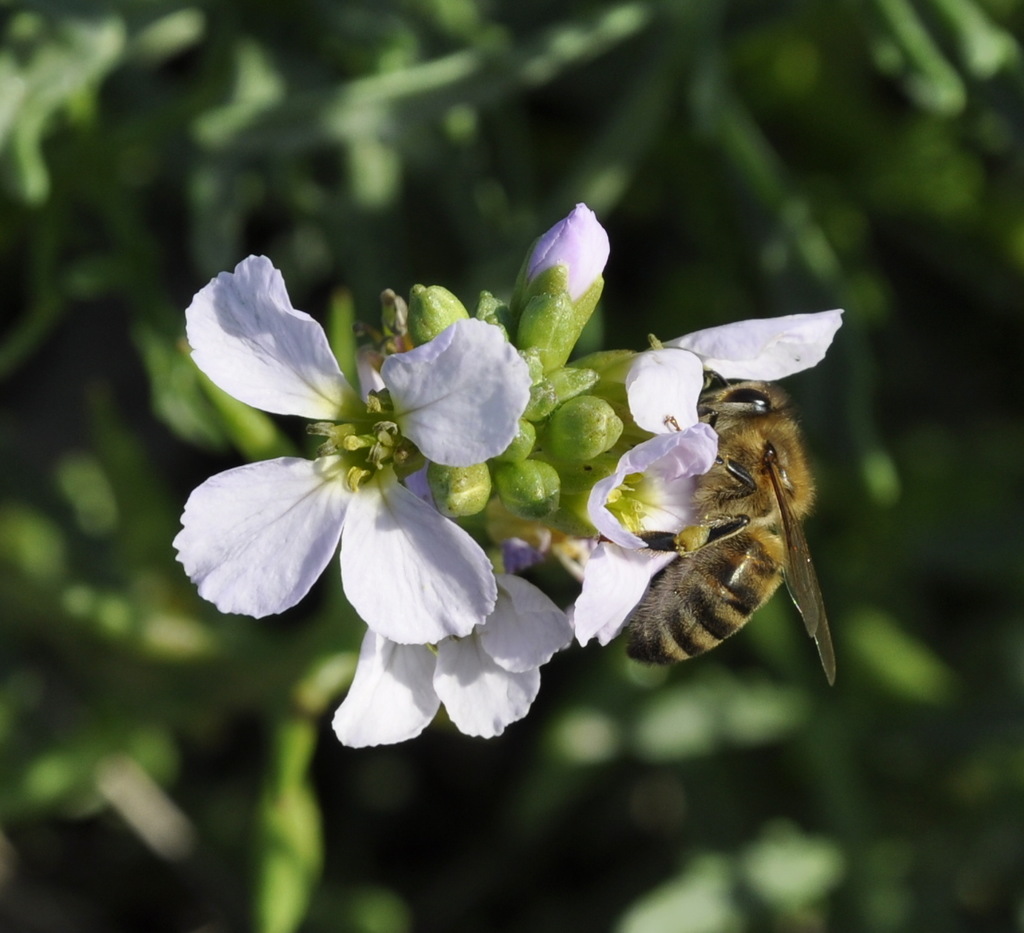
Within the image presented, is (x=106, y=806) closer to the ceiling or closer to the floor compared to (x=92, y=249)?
closer to the floor

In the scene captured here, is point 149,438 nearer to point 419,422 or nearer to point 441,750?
point 441,750

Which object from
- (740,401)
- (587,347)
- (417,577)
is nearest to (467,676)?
(417,577)

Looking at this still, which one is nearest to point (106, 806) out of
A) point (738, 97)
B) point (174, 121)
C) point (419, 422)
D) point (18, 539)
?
point (18, 539)

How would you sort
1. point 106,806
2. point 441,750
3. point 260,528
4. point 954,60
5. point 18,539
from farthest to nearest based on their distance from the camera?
point 441,750, point 106,806, point 18,539, point 954,60, point 260,528

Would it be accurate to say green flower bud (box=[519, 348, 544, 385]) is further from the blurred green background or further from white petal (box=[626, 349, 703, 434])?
the blurred green background

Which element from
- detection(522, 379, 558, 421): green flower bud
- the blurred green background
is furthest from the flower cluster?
the blurred green background
